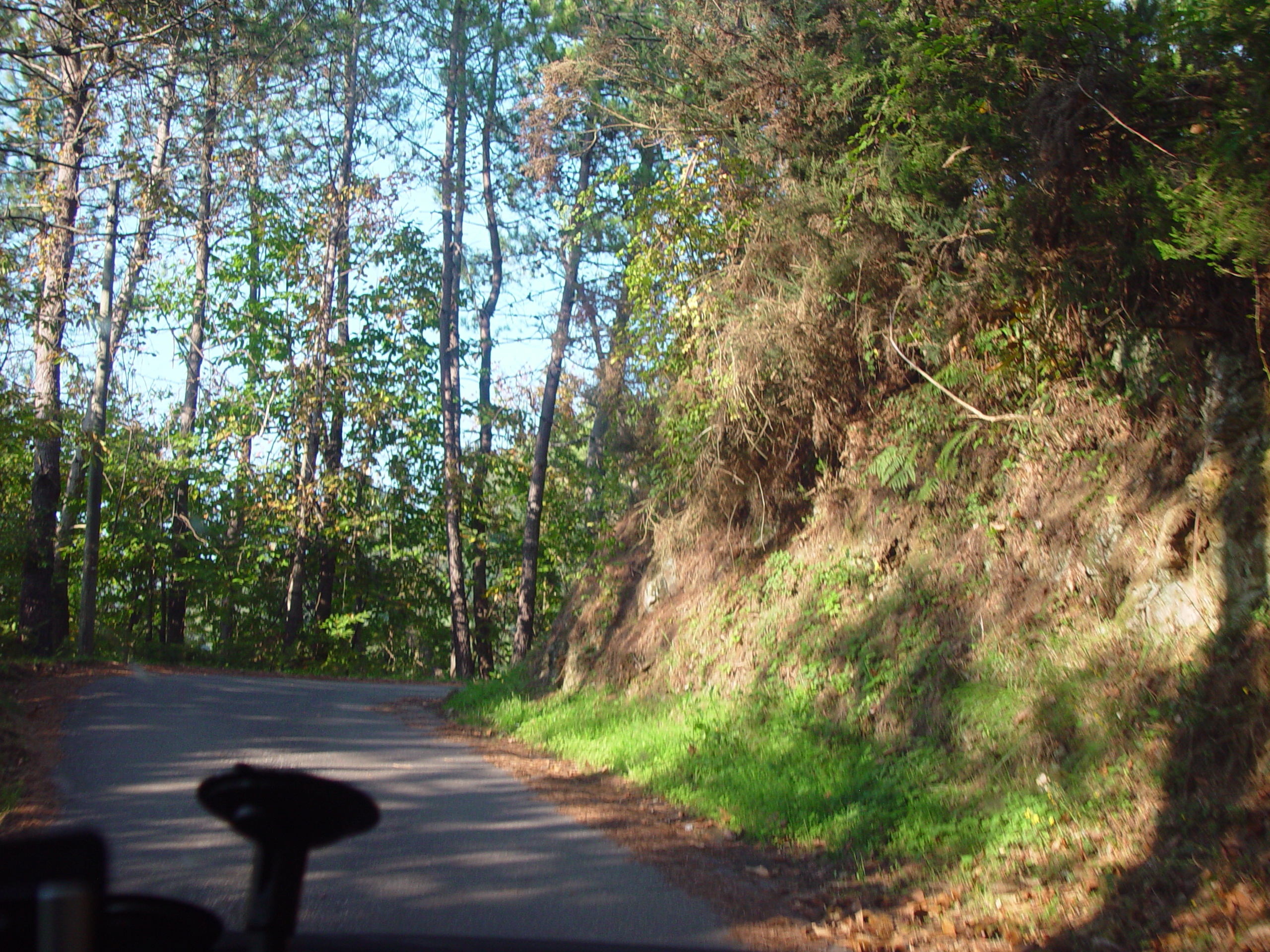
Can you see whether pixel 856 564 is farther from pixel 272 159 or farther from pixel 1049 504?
pixel 272 159

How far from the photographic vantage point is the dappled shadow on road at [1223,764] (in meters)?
4.70

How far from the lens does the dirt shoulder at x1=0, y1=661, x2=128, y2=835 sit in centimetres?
712

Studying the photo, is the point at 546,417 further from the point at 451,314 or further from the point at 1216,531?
the point at 1216,531

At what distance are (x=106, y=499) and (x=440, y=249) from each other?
12155 mm

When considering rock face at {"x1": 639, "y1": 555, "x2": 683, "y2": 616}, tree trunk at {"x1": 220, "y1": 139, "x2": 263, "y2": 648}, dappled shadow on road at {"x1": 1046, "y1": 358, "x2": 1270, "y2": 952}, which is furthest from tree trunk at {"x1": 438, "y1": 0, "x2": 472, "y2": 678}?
dappled shadow on road at {"x1": 1046, "y1": 358, "x2": 1270, "y2": 952}

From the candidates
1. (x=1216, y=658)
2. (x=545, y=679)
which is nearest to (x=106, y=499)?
(x=545, y=679)

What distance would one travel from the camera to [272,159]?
27.4m


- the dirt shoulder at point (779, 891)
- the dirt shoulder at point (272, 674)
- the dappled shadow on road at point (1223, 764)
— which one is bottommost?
the dirt shoulder at point (272, 674)

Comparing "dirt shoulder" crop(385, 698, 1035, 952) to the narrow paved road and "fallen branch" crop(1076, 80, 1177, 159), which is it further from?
"fallen branch" crop(1076, 80, 1177, 159)

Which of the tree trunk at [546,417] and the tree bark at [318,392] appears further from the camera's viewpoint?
the tree bark at [318,392]

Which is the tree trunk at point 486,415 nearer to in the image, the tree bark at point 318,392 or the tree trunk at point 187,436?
the tree bark at point 318,392

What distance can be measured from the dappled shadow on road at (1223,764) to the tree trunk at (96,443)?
2016 cm

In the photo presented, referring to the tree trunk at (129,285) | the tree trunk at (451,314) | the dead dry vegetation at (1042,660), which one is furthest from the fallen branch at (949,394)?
the tree trunk at (451,314)

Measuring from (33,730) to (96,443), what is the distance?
39.5 feet
